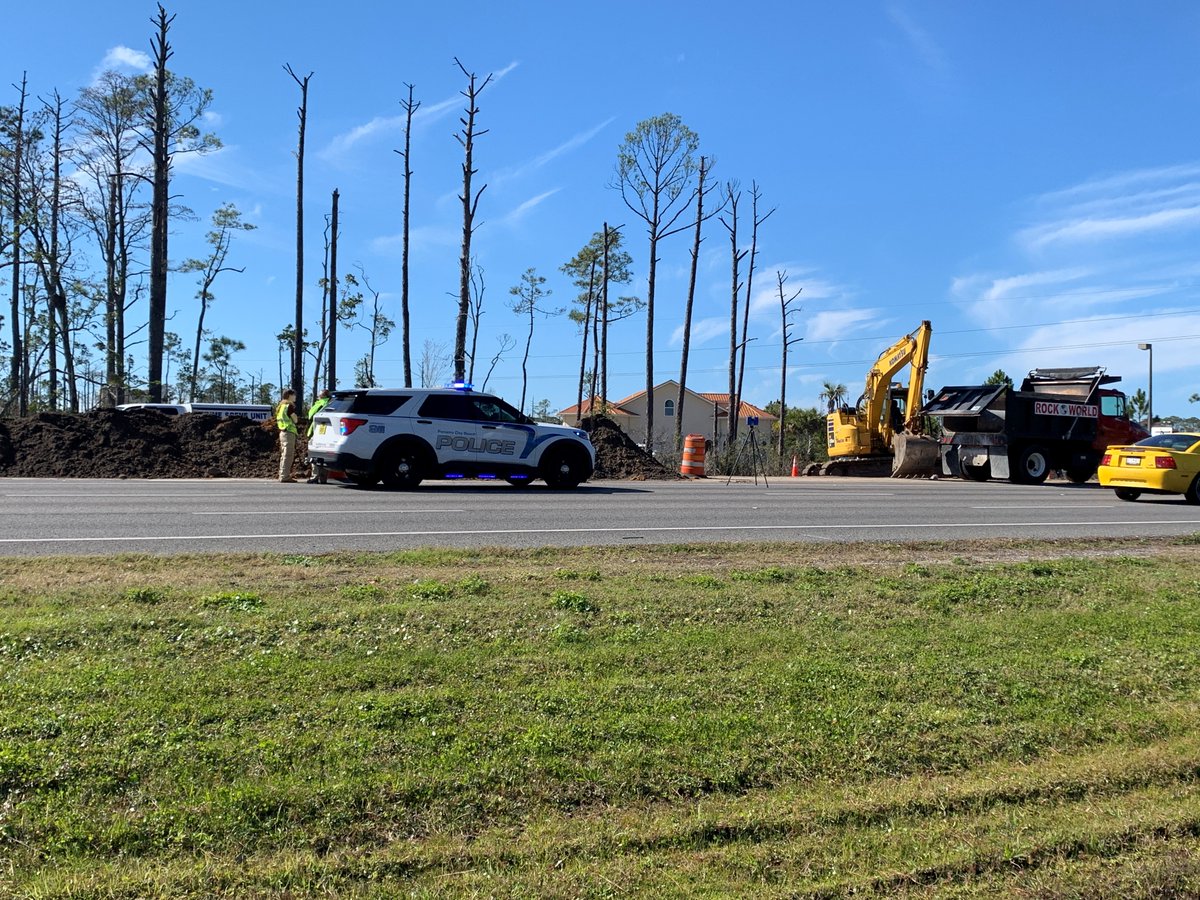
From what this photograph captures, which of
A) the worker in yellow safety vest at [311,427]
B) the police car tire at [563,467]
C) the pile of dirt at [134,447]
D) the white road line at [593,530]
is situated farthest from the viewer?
the pile of dirt at [134,447]

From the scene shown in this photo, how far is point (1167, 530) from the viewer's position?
13219 mm

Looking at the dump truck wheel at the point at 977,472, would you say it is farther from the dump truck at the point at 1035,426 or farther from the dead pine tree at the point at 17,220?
the dead pine tree at the point at 17,220

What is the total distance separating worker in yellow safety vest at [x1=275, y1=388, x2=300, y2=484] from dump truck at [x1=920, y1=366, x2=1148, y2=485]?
1788 centimetres

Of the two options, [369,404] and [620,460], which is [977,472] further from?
[369,404]

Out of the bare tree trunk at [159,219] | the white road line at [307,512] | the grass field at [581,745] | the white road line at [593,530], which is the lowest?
the grass field at [581,745]

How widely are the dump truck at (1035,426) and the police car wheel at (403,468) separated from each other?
16.4 m

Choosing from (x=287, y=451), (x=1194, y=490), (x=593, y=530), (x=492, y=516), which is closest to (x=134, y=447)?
(x=287, y=451)

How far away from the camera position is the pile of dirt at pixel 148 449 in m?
21.7

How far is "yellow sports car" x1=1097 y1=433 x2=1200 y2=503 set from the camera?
18.5 m

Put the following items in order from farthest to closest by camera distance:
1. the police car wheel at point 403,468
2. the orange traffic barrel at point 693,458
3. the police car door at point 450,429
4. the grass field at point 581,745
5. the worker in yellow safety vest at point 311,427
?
the orange traffic barrel at point 693,458
the worker in yellow safety vest at point 311,427
the police car door at point 450,429
the police car wheel at point 403,468
the grass field at point 581,745

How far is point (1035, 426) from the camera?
84.2 feet

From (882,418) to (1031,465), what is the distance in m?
6.15

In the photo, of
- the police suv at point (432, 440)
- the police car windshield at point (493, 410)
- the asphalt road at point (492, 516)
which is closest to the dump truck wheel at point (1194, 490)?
the asphalt road at point (492, 516)

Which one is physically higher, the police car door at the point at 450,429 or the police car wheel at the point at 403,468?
the police car door at the point at 450,429
